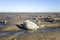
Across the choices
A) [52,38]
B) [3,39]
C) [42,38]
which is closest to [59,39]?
[52,38]

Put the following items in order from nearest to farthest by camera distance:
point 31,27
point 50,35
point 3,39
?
1. point 3,39
2. point 50,35
3. point 31,27

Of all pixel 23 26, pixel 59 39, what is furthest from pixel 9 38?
pixel 23 26

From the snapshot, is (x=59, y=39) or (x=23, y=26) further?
(x=23, y=26)

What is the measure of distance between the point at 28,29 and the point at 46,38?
20.8ft

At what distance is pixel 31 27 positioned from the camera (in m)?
21.5

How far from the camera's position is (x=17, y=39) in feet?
49.4

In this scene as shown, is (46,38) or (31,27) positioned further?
(31,27)

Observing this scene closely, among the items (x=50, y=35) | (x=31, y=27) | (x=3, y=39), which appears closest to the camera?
(x=3, y=39)

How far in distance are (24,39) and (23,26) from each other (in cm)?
757

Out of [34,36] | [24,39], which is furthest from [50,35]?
[24,39]

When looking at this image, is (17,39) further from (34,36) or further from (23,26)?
(23,26)

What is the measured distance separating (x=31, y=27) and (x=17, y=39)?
6.71 metres

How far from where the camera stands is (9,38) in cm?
1521

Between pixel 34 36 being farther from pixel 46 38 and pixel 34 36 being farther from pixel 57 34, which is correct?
pixel 57 34
